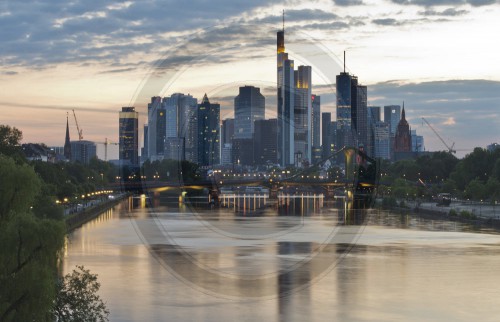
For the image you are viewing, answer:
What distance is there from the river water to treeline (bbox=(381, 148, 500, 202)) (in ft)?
94.2

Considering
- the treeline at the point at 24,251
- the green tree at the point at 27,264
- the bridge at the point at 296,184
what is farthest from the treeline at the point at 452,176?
the green tree at the point at 27,264

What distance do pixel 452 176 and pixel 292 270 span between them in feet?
322

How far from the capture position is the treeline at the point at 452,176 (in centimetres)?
11344

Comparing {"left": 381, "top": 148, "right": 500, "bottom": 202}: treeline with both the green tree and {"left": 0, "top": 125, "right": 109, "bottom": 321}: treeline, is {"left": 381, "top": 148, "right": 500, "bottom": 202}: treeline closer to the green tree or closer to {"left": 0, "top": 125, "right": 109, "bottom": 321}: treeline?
{"left": 0, "top": 125, "right": 109, "bottom": 321}: treeline

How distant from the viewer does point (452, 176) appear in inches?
5591

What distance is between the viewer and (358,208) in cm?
12238

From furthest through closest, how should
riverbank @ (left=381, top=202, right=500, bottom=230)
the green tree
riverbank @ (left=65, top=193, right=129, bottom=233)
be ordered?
riverbank @ (left=381, top=202, right=500, bottom=230) → riverbank @ (left=65, top=193, right=129, bottom=233) → the green tree

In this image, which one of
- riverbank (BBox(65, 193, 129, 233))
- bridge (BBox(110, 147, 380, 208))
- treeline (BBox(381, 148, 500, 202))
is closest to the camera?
riverbank (BBox(65, 193, 129, 233))

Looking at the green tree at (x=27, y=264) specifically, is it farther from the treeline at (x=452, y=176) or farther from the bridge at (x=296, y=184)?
the bridge at (x=296, y=184)

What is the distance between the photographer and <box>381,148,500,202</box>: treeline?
113438 millimetres

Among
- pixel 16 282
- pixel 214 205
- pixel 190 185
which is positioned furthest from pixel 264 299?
pixel 190 185

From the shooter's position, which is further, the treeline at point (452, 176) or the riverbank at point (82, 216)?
the treeline at point (452, 176)

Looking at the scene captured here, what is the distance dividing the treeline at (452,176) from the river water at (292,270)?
94.2 feet

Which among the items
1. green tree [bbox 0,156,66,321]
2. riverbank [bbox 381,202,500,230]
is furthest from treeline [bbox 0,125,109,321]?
riverbank [bbox 381,202,500,230]
